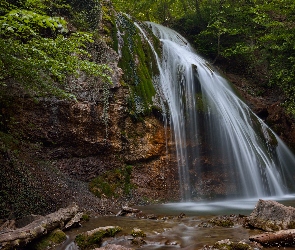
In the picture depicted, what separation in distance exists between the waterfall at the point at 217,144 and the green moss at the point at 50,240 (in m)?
6.31

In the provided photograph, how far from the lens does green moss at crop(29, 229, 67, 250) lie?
173 inches

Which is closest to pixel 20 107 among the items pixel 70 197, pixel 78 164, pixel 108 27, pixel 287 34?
pixel 78 164

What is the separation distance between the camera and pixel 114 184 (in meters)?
9.38

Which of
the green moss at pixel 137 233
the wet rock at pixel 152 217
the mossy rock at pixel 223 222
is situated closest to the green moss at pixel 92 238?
the green moss at pixel 137 233

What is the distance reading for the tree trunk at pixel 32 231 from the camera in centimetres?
392

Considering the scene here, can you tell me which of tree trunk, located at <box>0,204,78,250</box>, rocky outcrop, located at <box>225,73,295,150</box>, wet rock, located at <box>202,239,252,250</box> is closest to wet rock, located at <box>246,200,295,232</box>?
wet rock, located at <box>202,239,252,250</box>

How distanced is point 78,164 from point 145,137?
2.53m

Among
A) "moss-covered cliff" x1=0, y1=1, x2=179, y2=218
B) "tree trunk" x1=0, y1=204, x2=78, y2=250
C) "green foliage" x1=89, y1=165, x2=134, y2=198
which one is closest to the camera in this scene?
"tree trunk" x1=0, y1=204, x2=78, y2=250

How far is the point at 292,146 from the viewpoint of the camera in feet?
45.3

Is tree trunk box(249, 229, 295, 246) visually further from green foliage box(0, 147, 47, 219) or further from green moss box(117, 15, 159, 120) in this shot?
green moss box(117, 15, 159, 120)

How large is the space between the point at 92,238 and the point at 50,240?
680mm

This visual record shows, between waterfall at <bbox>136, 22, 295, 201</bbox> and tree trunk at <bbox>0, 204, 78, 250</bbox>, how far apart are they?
596cm

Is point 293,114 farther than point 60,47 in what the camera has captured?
Yes

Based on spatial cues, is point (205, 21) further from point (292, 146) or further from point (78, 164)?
point (78, 164)
